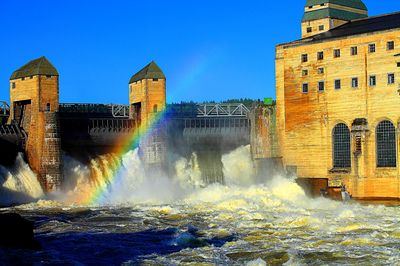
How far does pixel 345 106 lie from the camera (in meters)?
57.5

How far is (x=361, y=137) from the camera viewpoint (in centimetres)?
5609

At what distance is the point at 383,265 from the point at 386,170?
27462 millimetres

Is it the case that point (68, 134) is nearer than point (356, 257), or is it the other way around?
point (356, 257)

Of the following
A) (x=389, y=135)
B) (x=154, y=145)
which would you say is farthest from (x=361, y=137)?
(x=154, y=145)

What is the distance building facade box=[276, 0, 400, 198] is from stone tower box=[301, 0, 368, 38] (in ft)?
24.2

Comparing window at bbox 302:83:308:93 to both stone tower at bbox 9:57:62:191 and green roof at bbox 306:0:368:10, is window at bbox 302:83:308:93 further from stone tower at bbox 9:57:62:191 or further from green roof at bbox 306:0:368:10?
stone tower at bbox 9:57:62:191

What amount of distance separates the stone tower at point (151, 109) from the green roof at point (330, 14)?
19935 mm

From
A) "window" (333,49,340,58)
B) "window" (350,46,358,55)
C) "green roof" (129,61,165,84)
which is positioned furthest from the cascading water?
"window" (350,46,358,55)

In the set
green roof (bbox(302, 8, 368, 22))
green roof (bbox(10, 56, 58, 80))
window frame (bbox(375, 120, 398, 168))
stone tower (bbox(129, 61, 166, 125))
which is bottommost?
window frame (bbox(375, 120, 398, 168))

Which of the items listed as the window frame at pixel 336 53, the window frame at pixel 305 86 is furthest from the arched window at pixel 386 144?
the window frame at pixel 305 86

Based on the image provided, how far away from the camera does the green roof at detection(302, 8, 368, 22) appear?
70625mm

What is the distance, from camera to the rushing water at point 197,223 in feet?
101

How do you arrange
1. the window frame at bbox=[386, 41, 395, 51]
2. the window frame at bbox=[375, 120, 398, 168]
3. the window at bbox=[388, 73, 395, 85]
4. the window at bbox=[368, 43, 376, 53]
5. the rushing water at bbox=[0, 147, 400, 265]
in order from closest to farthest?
the rushing water at bbox=[0, 147, 400, 265], the window frame at bbox=[386, 41, 395, 51], the window at bbox=[388, 73, 395, 85], the window frame at bbox=[375, 120, 398, 168], the window at bbox=[368, 43, 376, 53]

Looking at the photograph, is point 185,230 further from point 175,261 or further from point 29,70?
point 29,70
